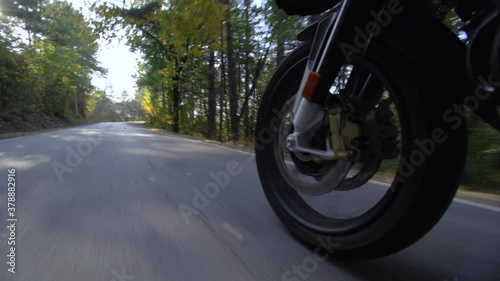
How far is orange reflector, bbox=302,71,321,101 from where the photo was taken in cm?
150

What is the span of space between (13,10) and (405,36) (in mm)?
33217

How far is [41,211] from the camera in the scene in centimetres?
217

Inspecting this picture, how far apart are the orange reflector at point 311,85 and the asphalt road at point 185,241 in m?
0.70

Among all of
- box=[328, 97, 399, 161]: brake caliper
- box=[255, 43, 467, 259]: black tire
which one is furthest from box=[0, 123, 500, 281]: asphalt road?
box=[328, 97, 399, 161]: brake caliper

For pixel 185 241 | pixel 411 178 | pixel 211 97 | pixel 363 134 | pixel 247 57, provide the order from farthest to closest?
1. pixel 247 57
2. pixel 211 97
3. pixel 185 241
4. pixel 363 134
5. pixel 411 178

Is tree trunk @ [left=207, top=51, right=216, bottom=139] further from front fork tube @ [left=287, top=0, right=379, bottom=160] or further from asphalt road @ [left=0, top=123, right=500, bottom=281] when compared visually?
front fork tube @ [left=287, top=0, right=379, bottom=160]

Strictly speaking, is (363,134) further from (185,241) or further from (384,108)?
(185,241)

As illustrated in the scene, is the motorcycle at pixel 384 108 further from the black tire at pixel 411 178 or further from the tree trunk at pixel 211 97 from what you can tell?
the tree trunk at pixel 211 97

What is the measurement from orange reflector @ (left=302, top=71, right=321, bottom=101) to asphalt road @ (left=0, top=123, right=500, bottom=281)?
2.30ft

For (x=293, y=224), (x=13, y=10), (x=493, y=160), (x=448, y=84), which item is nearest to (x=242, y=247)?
→ (x=293, y=224)

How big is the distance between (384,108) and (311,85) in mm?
340

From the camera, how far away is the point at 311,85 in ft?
4.99

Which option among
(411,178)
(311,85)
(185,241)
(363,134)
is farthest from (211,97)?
(411,178)

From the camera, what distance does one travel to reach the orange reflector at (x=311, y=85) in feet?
4.94
